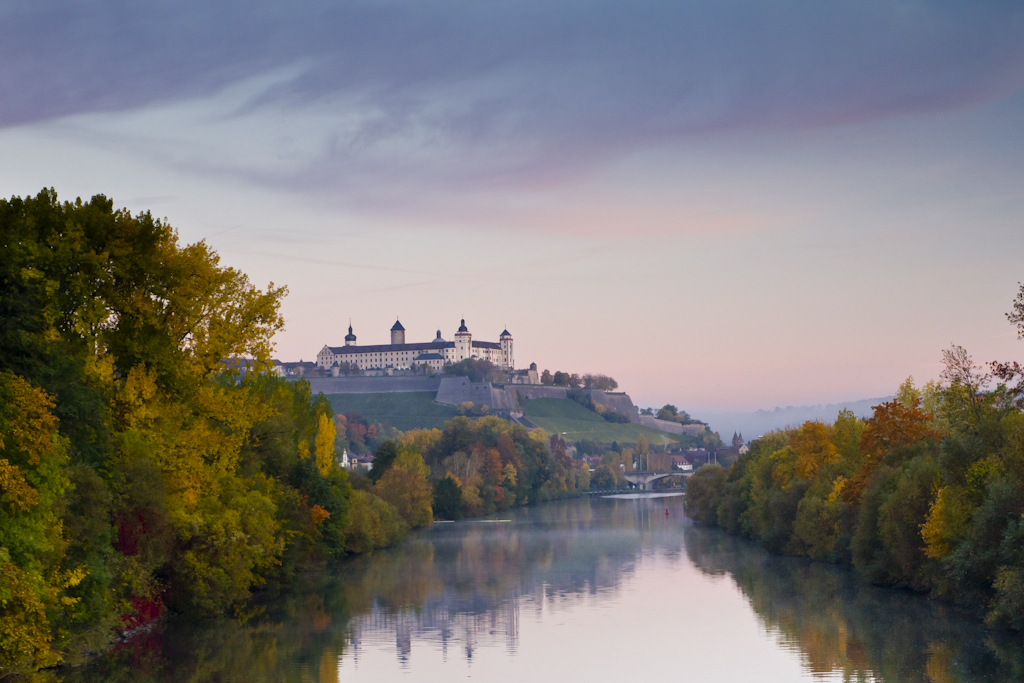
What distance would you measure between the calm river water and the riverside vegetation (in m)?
1.58

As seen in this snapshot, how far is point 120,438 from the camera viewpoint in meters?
29.4

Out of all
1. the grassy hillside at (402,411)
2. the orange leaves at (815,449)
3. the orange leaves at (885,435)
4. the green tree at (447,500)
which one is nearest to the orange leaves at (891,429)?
the orange leaves at (885,435)

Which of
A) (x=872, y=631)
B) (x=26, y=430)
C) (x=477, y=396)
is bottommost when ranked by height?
(x=872, y=631)

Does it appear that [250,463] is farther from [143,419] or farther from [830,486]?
[830,486]

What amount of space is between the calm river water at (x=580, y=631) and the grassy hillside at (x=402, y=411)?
128550mm

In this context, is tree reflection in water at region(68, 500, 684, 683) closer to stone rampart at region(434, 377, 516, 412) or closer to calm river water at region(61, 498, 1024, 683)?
calm river water at region(61, 498, 1024, 683)

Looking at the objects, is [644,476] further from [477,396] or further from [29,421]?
[29,421]

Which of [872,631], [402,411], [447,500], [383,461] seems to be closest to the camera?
[872,631]

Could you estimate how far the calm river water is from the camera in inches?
1000

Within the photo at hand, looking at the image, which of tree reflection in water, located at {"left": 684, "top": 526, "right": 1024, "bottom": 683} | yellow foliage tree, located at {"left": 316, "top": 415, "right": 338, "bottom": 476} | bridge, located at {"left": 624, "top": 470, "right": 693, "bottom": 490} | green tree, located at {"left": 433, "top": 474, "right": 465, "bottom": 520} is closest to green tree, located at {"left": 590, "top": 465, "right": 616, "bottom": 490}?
bridge, located at {"left": 624, "top": 470, "right": 693, "bottom": 490}

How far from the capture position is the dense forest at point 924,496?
29.9 metres

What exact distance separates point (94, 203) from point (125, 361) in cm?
462

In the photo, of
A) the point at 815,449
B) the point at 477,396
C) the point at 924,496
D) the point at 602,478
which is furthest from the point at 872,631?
the point at 477,396

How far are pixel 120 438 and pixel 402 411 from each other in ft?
533
